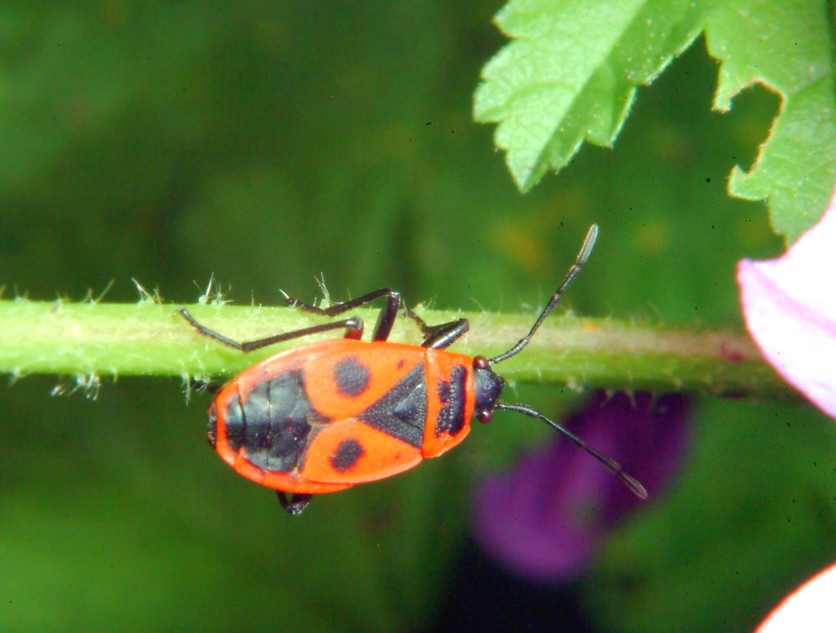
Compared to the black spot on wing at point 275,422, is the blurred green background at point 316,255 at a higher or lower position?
lower

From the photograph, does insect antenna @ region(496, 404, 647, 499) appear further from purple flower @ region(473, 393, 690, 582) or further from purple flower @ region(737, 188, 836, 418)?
purple flower @ region(737, 188, 836, 418)

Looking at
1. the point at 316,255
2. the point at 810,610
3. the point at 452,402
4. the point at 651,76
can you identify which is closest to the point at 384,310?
the point at 452,402

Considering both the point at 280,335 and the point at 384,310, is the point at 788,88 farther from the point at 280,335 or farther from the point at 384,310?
the point at 280,335

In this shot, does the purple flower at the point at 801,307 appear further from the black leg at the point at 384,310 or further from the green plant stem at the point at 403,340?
the black leg at the point at 384,310

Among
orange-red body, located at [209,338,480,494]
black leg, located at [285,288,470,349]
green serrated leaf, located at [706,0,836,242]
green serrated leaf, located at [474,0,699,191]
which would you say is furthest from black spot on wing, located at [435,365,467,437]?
green serrated leaf, located at [706,0,836,242]

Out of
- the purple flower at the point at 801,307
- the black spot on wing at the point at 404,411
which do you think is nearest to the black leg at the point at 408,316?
the black spot on wing at the point at 404,411

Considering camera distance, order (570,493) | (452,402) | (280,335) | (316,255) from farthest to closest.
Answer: (316,255)
(570,493)
(452,402)
(280,335)

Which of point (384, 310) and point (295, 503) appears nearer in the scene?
point (384, 310)

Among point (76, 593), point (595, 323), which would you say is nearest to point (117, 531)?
point (76, 593)
